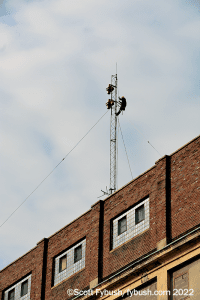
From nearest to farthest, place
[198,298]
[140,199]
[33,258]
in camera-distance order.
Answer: [198,298]
[140,199]
[33,258]

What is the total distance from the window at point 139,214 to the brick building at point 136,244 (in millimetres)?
58

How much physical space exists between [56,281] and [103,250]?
4.34 meters

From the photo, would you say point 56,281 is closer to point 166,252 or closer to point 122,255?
point 122,255

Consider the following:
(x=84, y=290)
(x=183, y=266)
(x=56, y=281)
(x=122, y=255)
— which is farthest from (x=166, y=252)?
(x=56, y=281)

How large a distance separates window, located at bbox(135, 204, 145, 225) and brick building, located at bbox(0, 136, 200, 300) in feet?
0.19

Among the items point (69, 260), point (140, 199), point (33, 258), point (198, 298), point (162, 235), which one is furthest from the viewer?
point (33, 258)

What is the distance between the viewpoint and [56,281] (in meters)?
41.4

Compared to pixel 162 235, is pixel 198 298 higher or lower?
lower

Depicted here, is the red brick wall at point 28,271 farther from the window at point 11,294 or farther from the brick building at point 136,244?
the window at point 11,294

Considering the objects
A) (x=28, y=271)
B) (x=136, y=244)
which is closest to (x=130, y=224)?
(x=136, y=244)

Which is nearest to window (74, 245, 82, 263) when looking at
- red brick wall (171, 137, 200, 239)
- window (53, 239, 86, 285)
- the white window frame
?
window (53, 239, 86, 285)

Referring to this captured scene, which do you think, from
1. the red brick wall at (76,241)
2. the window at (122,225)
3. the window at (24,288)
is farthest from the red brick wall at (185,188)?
the window at (24,288)

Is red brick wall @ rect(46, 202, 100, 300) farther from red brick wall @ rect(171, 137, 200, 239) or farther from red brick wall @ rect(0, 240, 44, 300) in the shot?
red brick wall @ rect(171, 137, 200, 239)

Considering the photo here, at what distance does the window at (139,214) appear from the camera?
123ft
